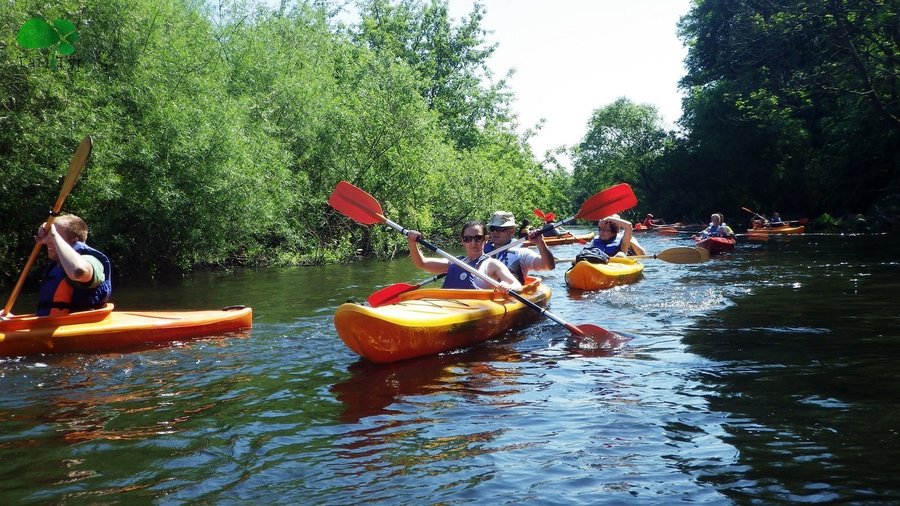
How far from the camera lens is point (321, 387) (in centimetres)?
540

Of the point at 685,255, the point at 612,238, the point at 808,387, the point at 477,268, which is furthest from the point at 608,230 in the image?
the point at 808,387

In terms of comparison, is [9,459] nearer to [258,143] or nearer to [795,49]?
[258,143]

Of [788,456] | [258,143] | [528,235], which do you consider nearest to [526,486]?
[788,456]

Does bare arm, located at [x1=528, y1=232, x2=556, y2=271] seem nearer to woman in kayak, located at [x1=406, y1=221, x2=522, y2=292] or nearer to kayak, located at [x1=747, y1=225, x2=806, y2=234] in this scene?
woman in kayak, located at [x1=406, y1=221, x2=522, y2=292]

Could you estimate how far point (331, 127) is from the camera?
70.0ft

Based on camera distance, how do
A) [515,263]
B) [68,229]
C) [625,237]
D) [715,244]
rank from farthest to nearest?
[715,244], [625,237], [515,263], [68,229]

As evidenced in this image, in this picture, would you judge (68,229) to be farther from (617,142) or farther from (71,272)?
(617,142)

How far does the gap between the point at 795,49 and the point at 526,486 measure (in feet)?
95.7

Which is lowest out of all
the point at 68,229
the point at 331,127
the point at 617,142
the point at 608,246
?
the point at 608,246

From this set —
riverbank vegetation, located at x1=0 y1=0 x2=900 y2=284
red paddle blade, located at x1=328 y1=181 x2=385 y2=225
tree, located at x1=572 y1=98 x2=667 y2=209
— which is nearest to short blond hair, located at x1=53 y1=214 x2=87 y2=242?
riverbank vegetation, located at x1=0 y1=0 x2=900 y2=284

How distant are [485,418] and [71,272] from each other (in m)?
3.83

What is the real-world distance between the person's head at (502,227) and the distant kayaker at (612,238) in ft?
13.2

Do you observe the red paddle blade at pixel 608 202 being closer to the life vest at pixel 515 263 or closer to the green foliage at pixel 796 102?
the life vest at pixel 515 263

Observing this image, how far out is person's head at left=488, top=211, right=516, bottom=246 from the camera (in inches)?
331
